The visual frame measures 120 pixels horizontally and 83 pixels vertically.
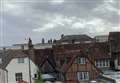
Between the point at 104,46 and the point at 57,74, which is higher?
the point at 104,46

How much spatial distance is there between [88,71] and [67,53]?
26.6 ft

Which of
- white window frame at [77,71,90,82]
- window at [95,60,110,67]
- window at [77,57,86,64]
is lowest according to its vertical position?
white window frame at [77,71,90,82]

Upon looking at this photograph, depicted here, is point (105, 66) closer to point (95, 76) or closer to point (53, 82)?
point (95, 76)

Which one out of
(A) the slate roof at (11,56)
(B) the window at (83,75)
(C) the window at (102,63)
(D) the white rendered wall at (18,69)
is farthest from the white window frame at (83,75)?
(C) the window at (102,63)

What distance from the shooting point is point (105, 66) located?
41.3 metres

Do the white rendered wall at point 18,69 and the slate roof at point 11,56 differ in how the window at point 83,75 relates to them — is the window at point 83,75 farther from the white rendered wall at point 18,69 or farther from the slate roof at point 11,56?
the slate roof at point 11,56

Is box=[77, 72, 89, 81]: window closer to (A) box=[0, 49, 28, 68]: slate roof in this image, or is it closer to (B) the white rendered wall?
(B) the white rendered wall

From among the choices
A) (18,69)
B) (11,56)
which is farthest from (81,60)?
(11,56)

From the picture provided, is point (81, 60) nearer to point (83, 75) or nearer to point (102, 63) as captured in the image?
point (83, 75)

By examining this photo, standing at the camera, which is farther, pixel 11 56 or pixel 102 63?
pixel 102 63

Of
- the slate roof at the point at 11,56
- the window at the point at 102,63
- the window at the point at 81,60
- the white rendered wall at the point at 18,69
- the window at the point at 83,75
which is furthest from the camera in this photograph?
the window at the point at 102,63

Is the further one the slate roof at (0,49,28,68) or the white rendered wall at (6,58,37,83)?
the white rendered wall at (6,58,37,83)

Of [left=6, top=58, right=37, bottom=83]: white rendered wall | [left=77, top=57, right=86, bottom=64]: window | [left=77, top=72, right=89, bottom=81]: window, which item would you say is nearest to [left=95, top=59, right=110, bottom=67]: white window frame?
[left=77, top=72, right=89, bottom=81]: window

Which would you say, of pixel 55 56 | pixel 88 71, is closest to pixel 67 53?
pixel 55 56
